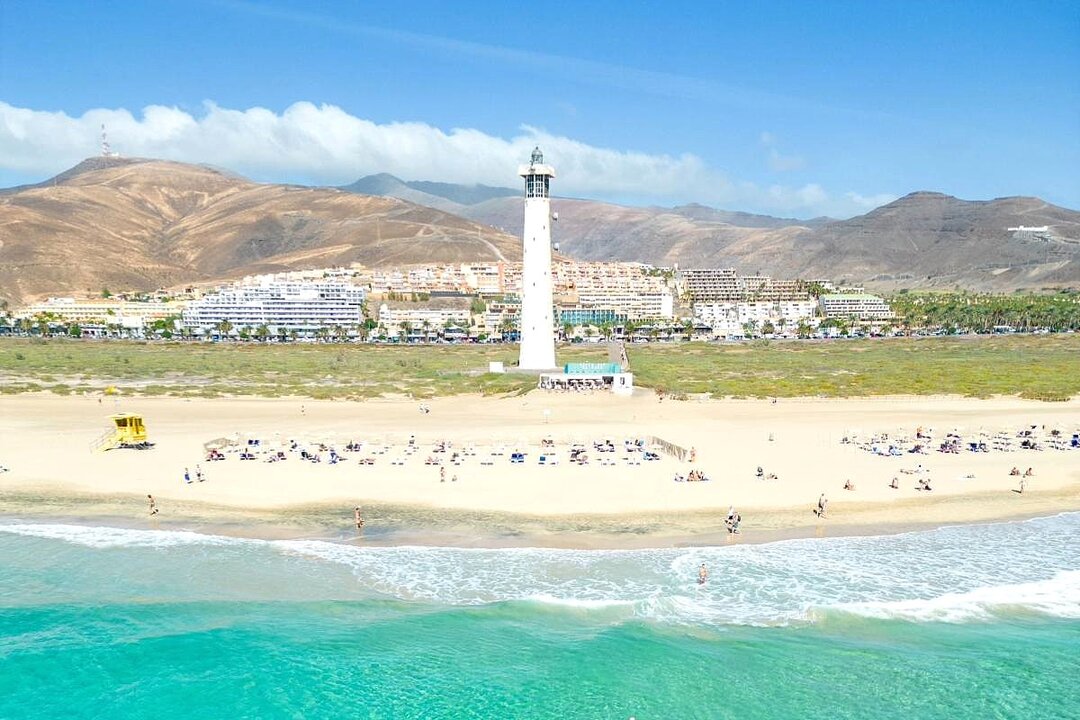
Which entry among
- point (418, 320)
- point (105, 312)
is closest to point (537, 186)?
point (418, 320)

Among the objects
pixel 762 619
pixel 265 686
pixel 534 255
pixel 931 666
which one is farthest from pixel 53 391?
pixel 931 666

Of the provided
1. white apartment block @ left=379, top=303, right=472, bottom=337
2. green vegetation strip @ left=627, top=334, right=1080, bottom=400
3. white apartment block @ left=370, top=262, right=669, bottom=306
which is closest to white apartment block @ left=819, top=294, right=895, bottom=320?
green vegetation strip @ left=627, top=334, right=1080, bottom=400

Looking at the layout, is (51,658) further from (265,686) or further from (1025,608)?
(1025,608)

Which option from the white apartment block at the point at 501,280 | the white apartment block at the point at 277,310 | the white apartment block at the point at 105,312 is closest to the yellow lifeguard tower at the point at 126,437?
the white apartment block at the point at 277,310

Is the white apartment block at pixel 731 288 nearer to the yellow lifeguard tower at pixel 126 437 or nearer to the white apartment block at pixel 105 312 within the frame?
→ the white apartment block at pixel 105 312

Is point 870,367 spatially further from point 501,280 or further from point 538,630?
point 501,280
